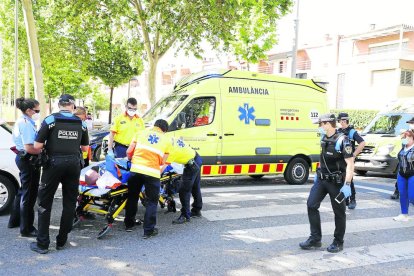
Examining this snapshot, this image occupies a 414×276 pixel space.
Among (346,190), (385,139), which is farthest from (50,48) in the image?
(346,190)

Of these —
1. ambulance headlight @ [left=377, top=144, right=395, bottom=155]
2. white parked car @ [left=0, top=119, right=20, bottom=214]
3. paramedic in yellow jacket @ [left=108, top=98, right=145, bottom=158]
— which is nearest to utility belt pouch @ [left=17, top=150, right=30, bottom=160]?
white parked car @ [left=0, top=119, right=20, bottom=214]

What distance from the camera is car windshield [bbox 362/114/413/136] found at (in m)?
12.9

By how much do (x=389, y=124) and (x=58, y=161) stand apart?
1137 centimetres

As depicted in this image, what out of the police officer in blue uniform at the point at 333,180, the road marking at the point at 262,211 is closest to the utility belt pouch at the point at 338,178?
the police officer in blue uniform at the point at 333,180

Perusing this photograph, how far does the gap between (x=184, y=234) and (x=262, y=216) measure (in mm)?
1672

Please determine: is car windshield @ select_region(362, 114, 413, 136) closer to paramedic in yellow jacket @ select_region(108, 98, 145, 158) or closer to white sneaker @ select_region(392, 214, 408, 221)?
white sneaker @ select_region(392, 214, 408, 221)

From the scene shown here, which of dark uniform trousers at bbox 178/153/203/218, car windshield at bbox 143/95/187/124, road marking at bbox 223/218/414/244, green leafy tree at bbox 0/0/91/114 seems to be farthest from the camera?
green leafy tree at bbox 0/0/91/114

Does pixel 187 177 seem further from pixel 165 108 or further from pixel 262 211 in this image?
pixel 165 108

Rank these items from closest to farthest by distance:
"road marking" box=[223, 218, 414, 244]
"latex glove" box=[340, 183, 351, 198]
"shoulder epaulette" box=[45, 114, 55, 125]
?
"shoulder epaulette" box=[45, 114, 55, 125], "latex glove" box=[340, 183, 351, 198], "road marking" box=[223, 218, 414, 244]

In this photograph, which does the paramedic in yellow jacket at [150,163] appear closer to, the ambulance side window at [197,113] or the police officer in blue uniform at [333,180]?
the police officer in blue uniform at [333,180]

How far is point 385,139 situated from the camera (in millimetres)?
12648

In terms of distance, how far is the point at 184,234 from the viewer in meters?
5.81

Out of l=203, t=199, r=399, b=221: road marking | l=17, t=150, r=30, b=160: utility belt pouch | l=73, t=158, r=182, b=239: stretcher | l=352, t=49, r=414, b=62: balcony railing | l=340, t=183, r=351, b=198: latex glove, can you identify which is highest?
l=352, t=49, r=414, b=62: balcony railing

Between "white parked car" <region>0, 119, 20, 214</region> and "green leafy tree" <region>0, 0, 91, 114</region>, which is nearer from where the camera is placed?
"white parked car" <region>0, 119, 20, 214</region>
